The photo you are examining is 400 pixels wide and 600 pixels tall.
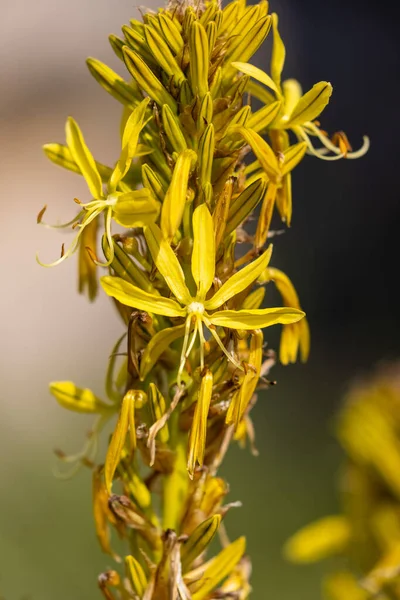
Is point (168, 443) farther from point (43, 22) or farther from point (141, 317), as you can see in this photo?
point (43, 22)

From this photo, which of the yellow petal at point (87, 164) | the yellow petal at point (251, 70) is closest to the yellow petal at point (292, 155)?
the yellow petal at point (251, 70)

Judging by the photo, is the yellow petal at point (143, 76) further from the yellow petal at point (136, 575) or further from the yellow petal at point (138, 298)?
the yellow petal at point (136, 575)

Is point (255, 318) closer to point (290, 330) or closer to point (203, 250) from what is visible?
point (203, 250)

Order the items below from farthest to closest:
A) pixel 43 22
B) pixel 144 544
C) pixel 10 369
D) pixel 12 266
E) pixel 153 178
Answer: pixel 43 22 → pixel 12 266 → pixel 10 369 → pixel 144 544 → pixel 153 178

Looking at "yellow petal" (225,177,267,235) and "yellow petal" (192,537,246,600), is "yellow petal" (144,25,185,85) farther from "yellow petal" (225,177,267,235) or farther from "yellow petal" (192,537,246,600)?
"yellow petal" (192,537,246,600)

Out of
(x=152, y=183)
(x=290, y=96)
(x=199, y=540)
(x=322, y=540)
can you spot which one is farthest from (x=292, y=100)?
(x=322, y=540)

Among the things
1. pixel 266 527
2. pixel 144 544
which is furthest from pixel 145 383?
pixel 266 527

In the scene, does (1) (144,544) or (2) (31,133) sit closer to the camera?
(1) (144,544)

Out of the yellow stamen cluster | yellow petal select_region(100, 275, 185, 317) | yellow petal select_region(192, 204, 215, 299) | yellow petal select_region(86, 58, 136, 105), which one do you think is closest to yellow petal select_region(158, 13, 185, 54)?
the yellow stamen cluster
